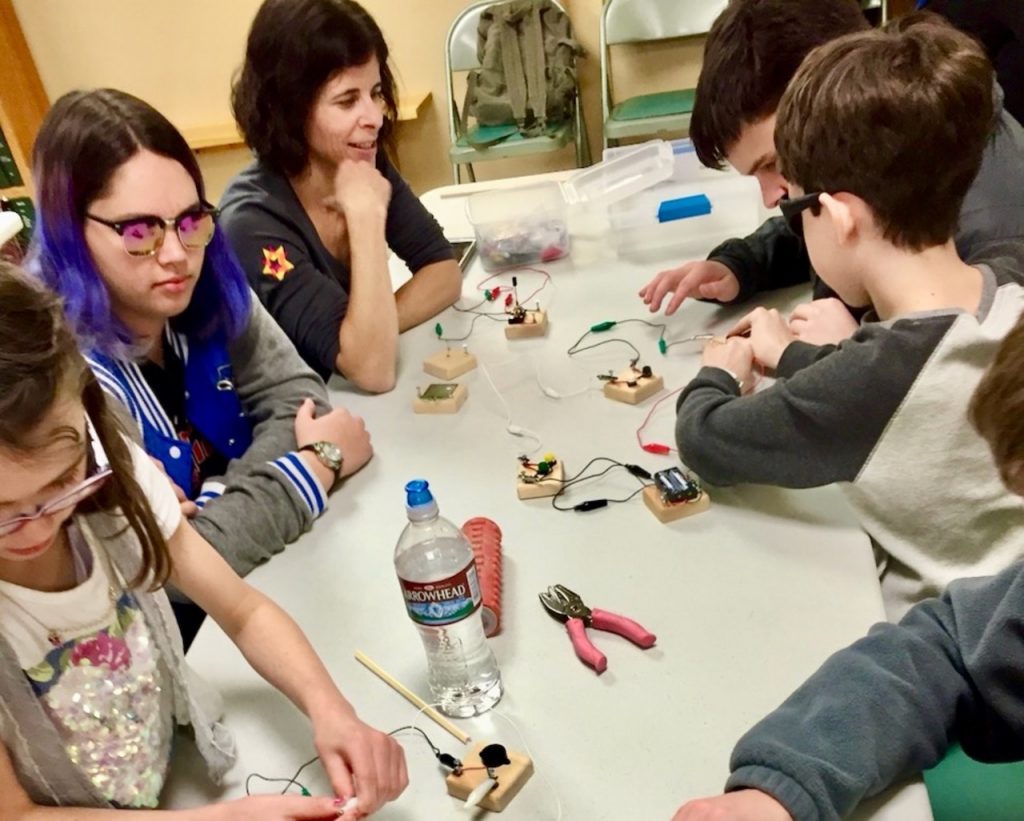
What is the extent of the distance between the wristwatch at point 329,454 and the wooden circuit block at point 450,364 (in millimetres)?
299

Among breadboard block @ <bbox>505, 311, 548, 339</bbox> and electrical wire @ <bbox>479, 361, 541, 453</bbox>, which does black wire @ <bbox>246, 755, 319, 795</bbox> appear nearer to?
electrical wire @ <bbox>479, 361, 541, 453</bbox>

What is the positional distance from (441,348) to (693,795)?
1.02m

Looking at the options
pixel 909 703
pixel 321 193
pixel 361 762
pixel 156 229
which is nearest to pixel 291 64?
pixel 321 193

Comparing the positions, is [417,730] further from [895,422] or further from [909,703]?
[895,422]

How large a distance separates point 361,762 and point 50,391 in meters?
0.38

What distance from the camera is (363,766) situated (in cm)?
76

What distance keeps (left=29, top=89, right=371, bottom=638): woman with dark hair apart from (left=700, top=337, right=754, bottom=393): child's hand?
1.63 feet

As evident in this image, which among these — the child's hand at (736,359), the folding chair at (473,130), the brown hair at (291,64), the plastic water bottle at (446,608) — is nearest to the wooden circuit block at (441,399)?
the child's hand at (736,359)

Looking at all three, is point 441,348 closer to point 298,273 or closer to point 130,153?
point 298,273

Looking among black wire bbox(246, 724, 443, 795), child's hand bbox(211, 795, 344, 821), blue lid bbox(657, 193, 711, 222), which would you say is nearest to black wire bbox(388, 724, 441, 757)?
black wire bbox(246, 724, 443, 795)

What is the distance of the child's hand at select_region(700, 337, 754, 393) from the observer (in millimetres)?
1255

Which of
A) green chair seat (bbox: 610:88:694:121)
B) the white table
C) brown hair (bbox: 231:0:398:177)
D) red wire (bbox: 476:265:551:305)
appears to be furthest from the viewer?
green chair seat (bbox: 610:88:694:121)

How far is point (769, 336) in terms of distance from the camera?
129cm

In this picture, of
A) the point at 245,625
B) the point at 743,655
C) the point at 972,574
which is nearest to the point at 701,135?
the point at 972,574
